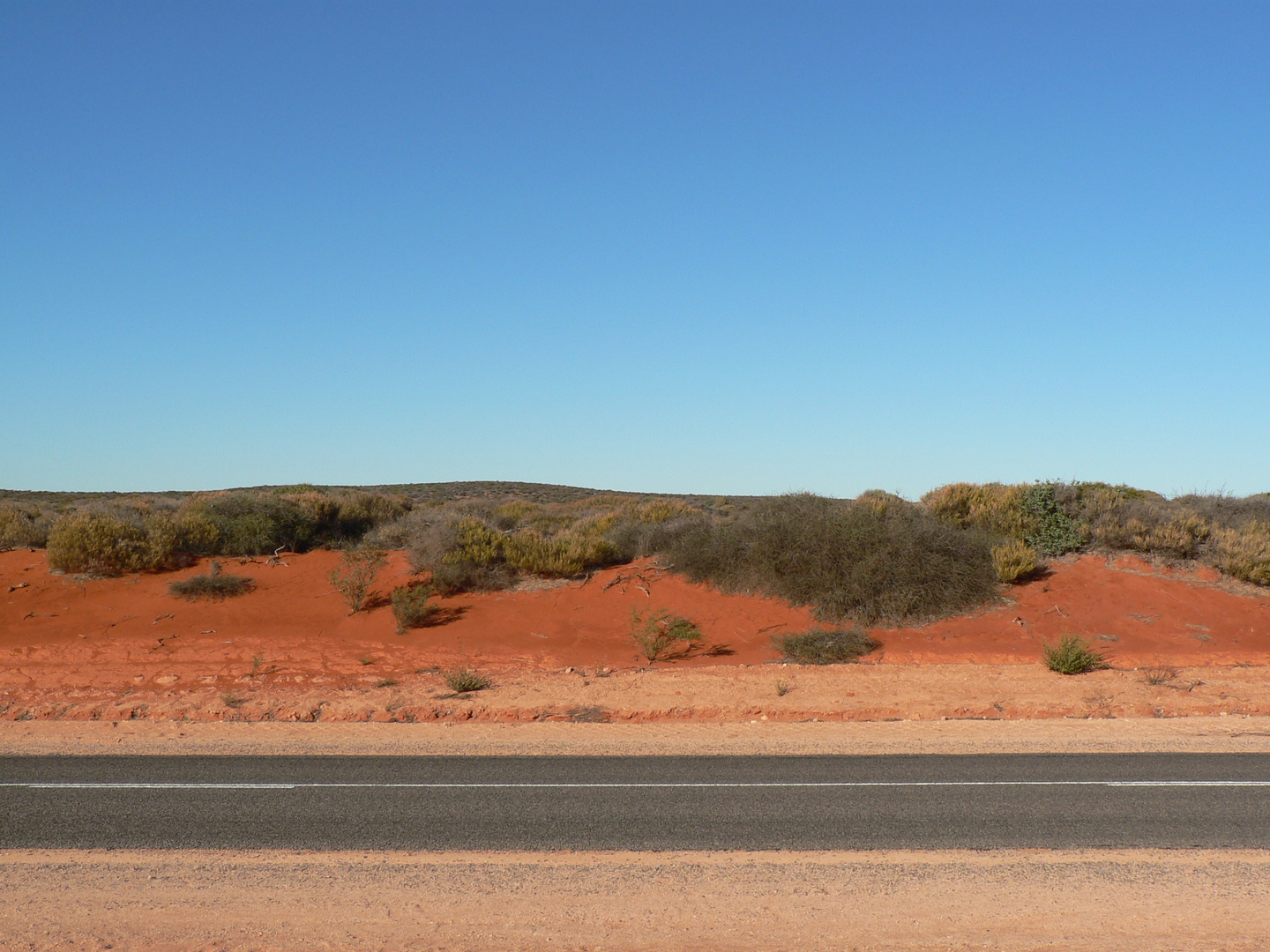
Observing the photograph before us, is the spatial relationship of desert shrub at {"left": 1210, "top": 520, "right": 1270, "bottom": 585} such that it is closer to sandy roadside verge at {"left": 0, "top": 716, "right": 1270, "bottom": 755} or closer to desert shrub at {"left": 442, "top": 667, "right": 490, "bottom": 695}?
sandy roadside verge at {"left": 0, "top": 716, "right": 1270, "bottom": 755}

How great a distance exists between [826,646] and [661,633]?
3395 millimetres

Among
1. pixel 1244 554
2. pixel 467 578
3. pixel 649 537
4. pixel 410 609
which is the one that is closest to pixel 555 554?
pixel 467 578

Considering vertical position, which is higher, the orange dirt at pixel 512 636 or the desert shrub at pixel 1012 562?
the desert shrub at pixel 1012 562

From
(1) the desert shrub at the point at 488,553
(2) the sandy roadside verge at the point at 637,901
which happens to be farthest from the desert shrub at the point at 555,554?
(2) the sandy roadside verge at the point at 637,901

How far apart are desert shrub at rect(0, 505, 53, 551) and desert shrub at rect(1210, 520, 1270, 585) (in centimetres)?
3073

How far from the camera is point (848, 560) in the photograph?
22.3m

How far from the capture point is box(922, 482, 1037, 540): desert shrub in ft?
83.4

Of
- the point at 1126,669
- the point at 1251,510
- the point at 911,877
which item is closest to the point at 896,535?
the point at 1126,669

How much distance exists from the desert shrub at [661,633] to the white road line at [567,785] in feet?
33.1

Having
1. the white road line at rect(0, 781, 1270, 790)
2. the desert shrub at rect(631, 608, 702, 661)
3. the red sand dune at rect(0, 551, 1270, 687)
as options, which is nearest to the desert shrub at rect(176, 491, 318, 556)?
the red sand dune at rect(0, 551, 1270, 687)

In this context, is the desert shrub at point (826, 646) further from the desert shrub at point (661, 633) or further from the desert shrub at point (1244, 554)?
the desert shrub at point (1244, 554)

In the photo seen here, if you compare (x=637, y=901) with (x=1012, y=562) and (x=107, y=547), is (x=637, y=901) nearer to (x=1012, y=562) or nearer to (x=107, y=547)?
(x=1012, y=562)

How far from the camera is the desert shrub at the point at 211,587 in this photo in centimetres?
2273

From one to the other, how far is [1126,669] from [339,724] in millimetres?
13542
